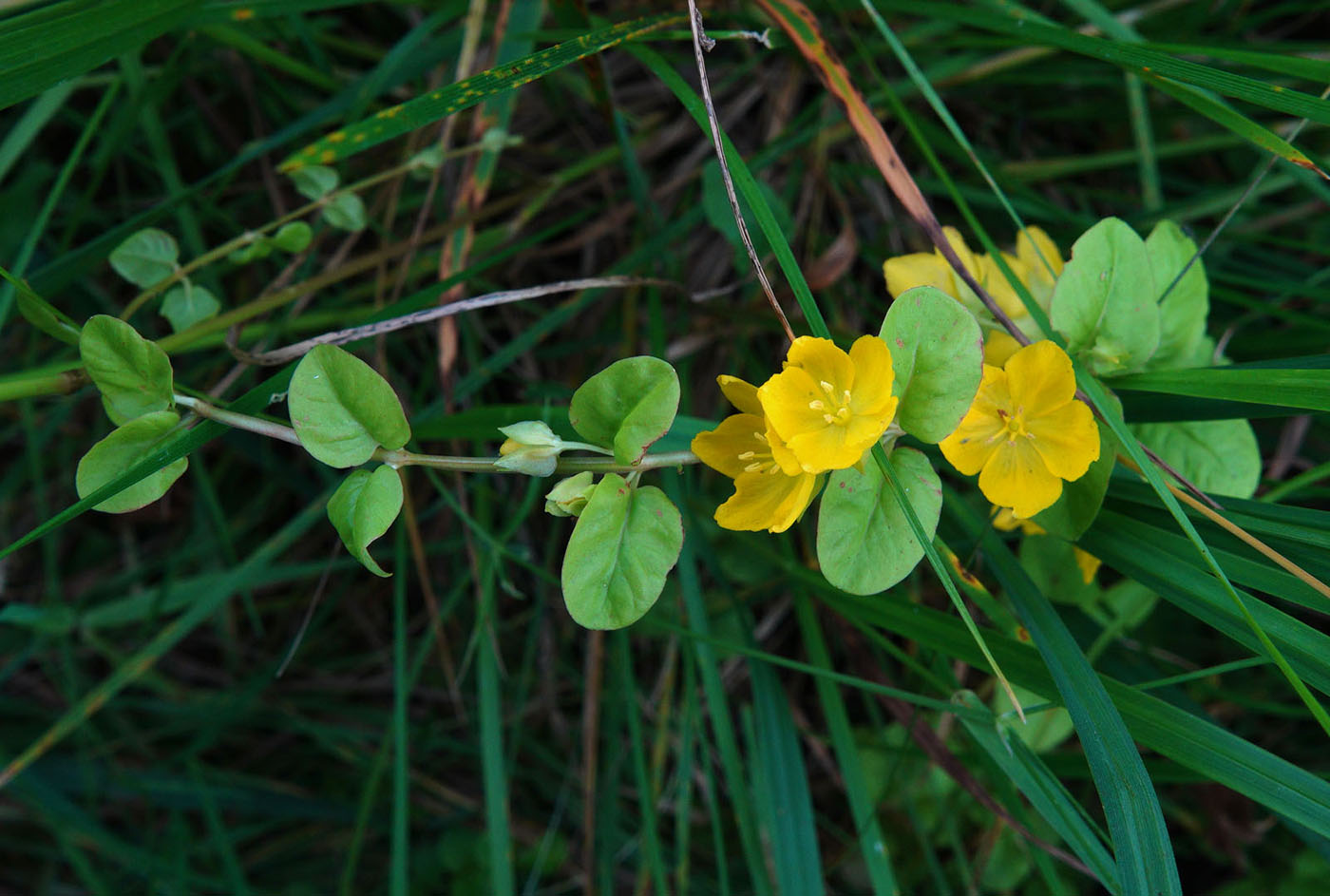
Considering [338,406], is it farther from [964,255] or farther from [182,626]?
[182,626]

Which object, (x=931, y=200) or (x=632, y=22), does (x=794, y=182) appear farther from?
(x=632, y=22)

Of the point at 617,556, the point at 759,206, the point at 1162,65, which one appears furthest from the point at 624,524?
the point at 1162,65

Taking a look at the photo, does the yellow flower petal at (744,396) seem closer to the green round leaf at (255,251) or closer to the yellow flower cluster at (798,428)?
the yellow flower cluster at (798,428)

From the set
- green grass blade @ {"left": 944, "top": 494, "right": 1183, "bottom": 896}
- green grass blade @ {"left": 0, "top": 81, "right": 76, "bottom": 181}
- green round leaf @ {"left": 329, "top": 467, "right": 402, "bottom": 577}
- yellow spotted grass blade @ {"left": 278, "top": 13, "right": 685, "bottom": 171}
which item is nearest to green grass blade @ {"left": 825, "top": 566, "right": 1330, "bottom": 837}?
green grass blade @ {"left": 944, "top": 494, "right": 1183, "bottom": 896}

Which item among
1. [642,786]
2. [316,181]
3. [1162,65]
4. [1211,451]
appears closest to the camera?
[1162,65]

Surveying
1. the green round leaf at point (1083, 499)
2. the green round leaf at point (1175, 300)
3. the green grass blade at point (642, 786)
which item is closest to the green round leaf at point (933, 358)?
the green round leaf at point (1083, 499)

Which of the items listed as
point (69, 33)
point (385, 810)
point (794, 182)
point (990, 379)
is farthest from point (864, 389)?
point (385, 810)
